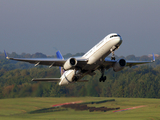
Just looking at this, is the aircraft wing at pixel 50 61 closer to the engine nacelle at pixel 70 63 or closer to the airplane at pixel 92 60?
the airplane at pixel 92 60

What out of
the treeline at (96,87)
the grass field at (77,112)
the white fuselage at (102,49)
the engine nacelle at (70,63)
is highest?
the white fuselage at (102,49)

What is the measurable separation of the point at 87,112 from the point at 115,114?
40.9 ft

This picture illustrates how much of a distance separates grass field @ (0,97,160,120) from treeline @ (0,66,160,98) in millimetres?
6364

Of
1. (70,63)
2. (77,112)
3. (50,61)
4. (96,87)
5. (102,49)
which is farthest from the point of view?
(77,112)

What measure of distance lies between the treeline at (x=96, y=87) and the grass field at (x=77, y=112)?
636 centimetres

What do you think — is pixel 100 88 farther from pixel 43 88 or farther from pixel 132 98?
pixel 132 98

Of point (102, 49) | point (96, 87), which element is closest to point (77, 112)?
point (96, 87)

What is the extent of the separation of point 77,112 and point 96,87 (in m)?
43.3

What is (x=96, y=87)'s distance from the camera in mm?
72688

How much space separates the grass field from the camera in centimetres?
10869

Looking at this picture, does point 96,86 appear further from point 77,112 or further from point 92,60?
point 77,112

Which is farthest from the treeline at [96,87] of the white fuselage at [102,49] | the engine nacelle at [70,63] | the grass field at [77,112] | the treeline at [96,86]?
the white fuselage at [102,49]

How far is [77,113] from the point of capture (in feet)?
369

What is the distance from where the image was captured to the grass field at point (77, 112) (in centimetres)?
10869
